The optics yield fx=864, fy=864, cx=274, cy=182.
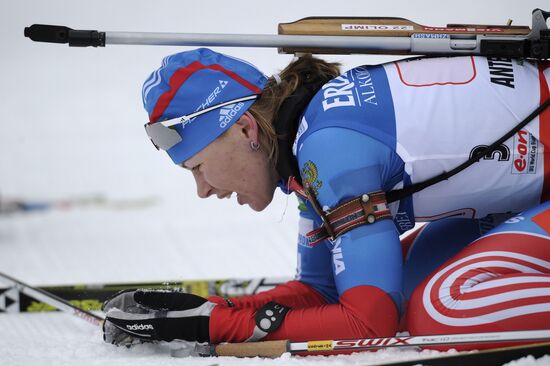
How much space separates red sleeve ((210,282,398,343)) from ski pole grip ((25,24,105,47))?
963mm

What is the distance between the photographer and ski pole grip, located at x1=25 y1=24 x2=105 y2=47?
2.79m

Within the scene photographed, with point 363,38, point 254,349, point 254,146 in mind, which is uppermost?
point 363,38

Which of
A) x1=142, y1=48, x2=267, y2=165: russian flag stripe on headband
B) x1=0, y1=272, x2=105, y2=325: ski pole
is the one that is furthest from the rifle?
x1=0, y1=272, x2=105, y2=325: ski pole

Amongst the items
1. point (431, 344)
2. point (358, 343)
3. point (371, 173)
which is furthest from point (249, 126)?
point (431, 344)

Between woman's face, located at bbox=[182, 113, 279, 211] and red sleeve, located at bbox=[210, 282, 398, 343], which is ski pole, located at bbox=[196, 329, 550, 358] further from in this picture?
woman's face, located at bbox=[182, 113, 279, 211]

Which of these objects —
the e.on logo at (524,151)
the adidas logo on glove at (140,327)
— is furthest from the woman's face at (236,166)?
the e.on logo at (524,151)

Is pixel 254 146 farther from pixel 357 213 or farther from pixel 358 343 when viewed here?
pixel 358 343

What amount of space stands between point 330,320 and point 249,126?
2.18 feet

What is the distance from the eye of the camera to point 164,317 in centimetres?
254

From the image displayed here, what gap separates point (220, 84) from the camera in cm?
267

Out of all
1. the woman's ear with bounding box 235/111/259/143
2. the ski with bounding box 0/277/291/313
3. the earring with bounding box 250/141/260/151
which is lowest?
the ski with bounding box 0/277/291/313

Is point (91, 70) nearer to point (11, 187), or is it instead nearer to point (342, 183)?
point (11, 187)

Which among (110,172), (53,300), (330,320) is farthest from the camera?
(110,172)

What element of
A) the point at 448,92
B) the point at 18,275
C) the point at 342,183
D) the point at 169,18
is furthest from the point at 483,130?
the point at 169,18
